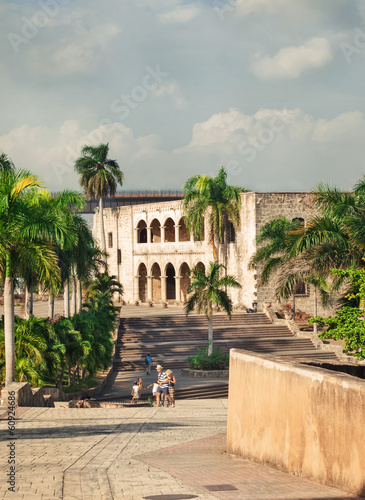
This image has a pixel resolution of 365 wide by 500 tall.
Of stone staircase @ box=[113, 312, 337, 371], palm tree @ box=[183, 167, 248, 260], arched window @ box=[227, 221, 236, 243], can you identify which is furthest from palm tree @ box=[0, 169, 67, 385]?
arched window @ box=[227, 221, 236, 243]

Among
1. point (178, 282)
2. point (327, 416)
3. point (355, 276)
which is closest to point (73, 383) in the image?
point (355, 276)

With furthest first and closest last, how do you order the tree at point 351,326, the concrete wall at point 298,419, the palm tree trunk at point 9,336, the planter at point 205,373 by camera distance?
the planter at point 205,373 < the palm tree trunk at point 9,336 < the tree at point 351,326 < the concrete wall at point 298,419

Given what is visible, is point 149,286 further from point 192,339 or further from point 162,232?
point 192,339

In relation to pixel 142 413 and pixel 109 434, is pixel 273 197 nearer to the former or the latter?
pixel 142 413

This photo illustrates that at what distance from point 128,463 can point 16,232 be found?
31.4ft

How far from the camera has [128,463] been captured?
9.13 metres

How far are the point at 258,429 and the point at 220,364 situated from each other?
20795 millimetres

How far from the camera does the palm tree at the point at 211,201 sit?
41.6 meters

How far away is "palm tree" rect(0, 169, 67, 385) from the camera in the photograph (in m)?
17.3

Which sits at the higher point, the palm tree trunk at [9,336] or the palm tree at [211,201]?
the palm tree at [211,201]

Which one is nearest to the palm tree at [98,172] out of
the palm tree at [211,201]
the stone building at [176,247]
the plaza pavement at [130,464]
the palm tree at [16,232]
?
the stone building at [176,247]

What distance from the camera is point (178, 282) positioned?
1992 inches

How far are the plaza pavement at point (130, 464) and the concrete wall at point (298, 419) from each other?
182mm

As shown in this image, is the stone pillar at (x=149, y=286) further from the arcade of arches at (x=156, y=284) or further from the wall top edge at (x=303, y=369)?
the wall top edge at (x=303, y=369)
